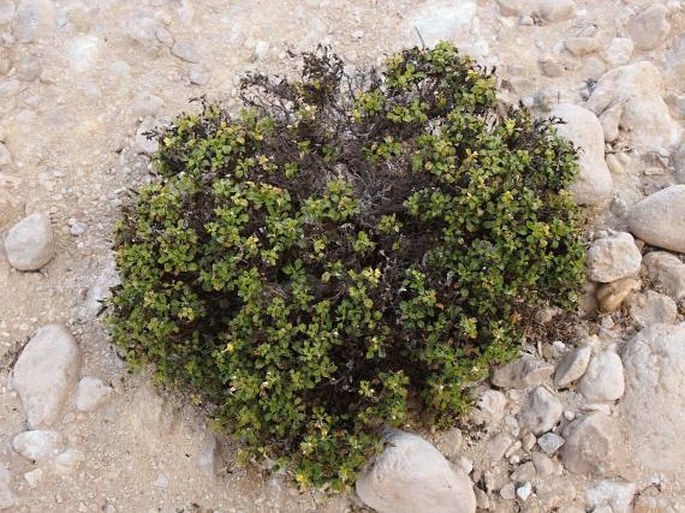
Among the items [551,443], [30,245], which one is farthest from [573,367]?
[30,245]

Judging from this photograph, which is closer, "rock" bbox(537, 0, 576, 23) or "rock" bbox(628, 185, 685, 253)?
"rock" bbox(628, 185, 685, 253)

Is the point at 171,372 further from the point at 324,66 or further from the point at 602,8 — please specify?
the point at 602,8

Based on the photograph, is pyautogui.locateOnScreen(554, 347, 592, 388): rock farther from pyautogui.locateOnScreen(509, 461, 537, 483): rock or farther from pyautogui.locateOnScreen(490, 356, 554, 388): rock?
pyautogui.locateOnScreen(509, 461, 537, 483): rock

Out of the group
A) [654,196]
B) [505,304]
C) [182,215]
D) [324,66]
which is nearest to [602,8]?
[654,196]

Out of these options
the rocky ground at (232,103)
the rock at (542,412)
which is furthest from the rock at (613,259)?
the rock at (542,412)

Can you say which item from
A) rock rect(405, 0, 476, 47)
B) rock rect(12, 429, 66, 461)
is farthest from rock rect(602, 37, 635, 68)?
rock rect(12, 429, 66, 461)

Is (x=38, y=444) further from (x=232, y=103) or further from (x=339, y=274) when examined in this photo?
(x=232, y=103)

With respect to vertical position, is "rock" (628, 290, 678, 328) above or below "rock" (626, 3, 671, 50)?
below
